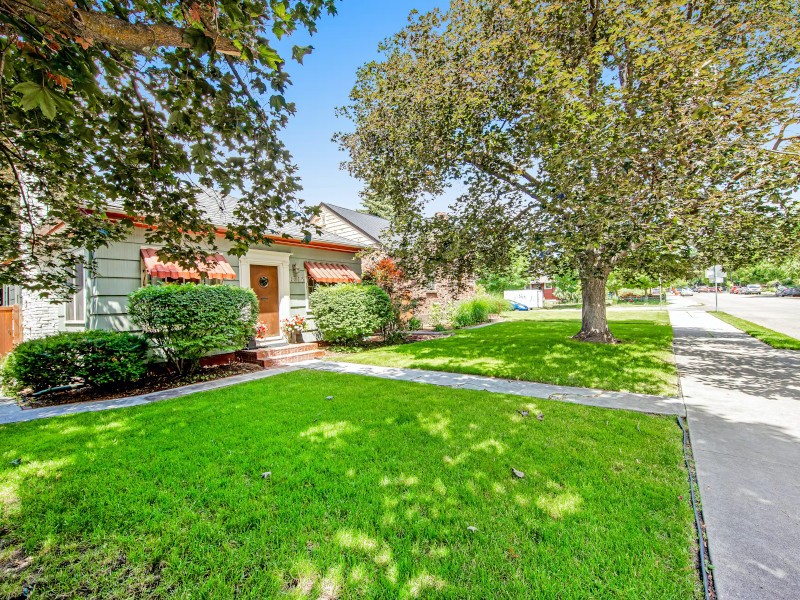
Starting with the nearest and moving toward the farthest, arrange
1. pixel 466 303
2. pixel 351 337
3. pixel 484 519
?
1. pixel 484 519
2. pixel 351 337
3. pixel 466 303

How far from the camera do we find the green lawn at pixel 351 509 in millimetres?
1836

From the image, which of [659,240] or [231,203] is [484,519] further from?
[231,203]

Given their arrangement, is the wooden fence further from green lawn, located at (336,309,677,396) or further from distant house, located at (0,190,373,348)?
green lawn, located at (336,309,677,396)

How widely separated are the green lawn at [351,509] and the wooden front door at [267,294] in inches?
227

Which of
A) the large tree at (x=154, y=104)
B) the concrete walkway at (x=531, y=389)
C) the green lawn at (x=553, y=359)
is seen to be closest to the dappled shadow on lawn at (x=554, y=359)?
the green lawn at (x=553, y=359)

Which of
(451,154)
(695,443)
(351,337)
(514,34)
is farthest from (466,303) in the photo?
(695,443)

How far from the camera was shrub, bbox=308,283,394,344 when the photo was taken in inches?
384

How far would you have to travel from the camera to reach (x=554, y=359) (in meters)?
7.71

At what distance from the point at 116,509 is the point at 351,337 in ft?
24.9

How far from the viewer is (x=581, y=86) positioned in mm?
5480

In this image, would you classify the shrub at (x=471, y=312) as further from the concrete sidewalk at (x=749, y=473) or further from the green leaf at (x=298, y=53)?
the green leaf at (x=298, y=53)

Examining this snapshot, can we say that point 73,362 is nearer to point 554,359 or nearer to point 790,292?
point 554,359

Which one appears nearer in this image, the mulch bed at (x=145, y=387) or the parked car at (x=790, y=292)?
the mulch bed at (x=145, y=387)

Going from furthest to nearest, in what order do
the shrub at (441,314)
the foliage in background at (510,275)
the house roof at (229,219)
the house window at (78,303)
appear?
the shrub at (441,314) → the foliage in background at (510,275) → the house roof at (229,219) → the house window at (78,303)
